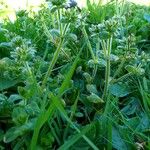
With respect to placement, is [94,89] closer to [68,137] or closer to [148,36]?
[68,137]

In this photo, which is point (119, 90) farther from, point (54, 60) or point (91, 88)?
point (54, 60)

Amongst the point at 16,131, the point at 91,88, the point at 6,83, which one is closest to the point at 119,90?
the point at 91,88

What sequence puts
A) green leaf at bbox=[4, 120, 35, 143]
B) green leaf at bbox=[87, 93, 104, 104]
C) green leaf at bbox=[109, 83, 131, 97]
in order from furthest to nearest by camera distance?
green leaf at bbox=[109, 83, 131, 97], green leaf at bbox=[87, 93, 104, 104], green leaf at bbox=[4, 120, 35, 143]

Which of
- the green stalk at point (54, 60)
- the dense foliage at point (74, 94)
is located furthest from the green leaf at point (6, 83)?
the green stalk at point (54, 60)

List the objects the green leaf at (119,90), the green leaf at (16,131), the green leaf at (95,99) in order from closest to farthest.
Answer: the green leaf at (16,131) < the green leaf at (95,99) < the green leaf at (119,90)

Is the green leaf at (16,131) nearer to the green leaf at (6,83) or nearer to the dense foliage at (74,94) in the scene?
the dense foliage at (74,94)

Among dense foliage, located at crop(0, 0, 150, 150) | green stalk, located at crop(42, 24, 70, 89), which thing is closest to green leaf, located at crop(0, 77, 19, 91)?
dense foliage, located at crop(0, 0, 150, 150)

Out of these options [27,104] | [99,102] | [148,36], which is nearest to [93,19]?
[148,36]

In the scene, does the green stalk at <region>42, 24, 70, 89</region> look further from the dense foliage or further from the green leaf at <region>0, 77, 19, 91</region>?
the green leaf at <region>0, 77, 19, 91</region>
